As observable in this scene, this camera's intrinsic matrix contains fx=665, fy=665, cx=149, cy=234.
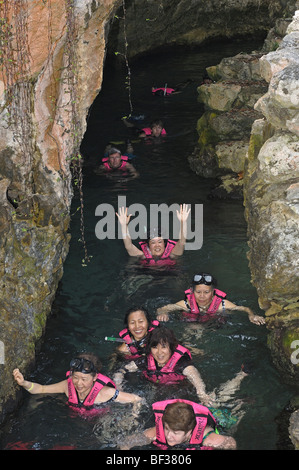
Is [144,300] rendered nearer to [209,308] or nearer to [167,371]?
[209,308]

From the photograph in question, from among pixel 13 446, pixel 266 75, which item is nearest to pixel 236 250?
pixel 266 75

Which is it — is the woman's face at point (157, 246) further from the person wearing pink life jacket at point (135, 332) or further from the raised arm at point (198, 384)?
the raised arm at point (198, 384)

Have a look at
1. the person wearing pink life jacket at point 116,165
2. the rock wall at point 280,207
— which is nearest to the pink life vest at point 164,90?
the person wearing pink life jacket at point 116,165

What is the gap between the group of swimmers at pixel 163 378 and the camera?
714 cm

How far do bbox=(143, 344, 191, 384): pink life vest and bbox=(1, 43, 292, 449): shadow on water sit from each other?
0.13 m

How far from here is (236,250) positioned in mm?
12180

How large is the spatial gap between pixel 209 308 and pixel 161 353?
5.35ft

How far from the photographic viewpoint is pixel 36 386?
27.3ft

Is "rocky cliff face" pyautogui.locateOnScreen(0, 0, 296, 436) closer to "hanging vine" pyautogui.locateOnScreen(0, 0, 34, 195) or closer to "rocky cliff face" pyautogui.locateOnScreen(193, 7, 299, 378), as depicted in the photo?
"hanging vine" pyautogui.locateOnScreen(0, 0, 34, 195)

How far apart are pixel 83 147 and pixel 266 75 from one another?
30.2 ft

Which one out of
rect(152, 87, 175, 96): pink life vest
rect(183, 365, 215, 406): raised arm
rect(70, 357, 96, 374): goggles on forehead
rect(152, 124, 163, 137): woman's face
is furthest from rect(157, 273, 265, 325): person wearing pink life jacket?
rect(152, 87, 175, 96): pink life vest

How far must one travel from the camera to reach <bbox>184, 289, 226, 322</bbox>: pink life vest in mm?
9859

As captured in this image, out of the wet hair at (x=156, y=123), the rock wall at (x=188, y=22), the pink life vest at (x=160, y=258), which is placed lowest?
the pink life vest at (x=160, y=258)

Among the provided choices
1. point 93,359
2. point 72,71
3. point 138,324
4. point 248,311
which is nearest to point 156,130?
point 72,71
